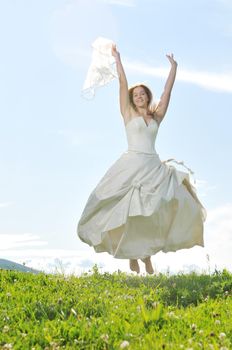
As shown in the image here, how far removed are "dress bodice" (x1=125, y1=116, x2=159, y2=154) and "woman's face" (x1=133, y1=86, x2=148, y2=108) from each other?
0.35 meters

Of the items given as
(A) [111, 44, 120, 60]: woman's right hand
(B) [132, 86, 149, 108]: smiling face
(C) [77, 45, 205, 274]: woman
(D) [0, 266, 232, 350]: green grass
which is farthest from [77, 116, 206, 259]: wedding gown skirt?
(A) [111, 44, 120, 60]: woman's right hand

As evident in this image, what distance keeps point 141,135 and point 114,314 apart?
5343 mm

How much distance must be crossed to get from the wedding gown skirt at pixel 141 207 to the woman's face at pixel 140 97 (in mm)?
373

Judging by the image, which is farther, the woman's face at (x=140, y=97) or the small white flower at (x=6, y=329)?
the woman's face at (x=140, y=97)

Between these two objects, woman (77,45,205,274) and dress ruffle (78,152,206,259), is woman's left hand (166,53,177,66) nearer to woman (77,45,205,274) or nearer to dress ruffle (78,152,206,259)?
woman (77,45,205,274)

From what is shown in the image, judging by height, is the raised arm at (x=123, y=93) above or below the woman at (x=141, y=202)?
above

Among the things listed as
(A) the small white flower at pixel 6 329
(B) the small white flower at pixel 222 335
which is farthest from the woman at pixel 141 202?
(B) the small white flower at pixel 222 335

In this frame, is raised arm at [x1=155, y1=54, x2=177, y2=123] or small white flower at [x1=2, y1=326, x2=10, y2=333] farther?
raised arm at [x1=155, y1=54, x2=177, y2=123]

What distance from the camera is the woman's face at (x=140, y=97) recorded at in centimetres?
1168

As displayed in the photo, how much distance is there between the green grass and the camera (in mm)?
5578

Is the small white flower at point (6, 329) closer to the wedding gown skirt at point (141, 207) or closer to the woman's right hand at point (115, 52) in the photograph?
the wedding gown skirt at point (141, 207)

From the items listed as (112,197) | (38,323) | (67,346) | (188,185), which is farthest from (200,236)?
(67,346)

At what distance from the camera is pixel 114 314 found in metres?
6.46

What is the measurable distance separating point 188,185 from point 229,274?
83.4 inches
